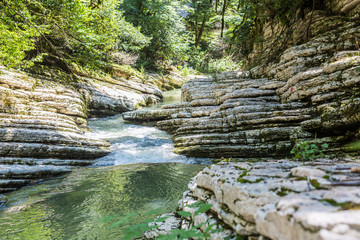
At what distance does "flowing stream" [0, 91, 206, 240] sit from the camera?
10.0 ft

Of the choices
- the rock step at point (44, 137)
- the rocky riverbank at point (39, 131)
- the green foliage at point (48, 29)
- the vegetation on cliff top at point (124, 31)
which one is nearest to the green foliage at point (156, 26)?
the vegetation on cliff top at point (124, 31)

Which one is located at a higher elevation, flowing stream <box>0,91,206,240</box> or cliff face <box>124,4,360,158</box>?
cliff face <box>124,4,360,158</box>

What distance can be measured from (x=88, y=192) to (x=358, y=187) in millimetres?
4879

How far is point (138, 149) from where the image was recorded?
8141 mm

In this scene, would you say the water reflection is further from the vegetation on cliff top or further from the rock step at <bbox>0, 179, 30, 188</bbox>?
the vegetation on cliff top

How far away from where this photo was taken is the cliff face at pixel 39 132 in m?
5.88

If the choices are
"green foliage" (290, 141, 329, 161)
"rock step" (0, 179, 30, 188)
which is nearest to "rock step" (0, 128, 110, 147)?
"rock step" (0, 179, 30, 188)

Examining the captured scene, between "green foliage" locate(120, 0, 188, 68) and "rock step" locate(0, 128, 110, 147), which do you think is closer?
"rock step" locate(0, 128, 110, 147)

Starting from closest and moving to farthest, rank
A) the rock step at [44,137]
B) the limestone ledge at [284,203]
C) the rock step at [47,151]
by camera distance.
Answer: the limestone ledge at [284,203]
the rock step at [47,151]
the rock step at [44,137]

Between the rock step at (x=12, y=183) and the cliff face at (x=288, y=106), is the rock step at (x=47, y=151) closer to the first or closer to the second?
the rock step at (x=12, y=183)

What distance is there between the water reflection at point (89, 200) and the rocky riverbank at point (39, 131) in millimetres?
726

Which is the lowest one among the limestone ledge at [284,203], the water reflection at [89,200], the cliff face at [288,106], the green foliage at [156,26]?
the water reflection at [89,200]

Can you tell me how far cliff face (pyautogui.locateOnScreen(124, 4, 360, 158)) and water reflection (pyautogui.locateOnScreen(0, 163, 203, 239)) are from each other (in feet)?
6.14

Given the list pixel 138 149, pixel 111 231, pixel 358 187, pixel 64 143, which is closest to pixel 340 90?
pixel 358 187
